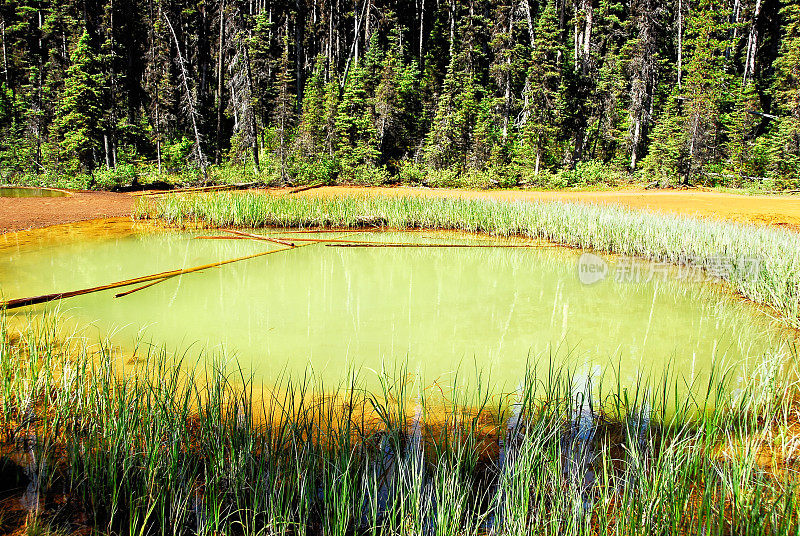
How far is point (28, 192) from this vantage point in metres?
17.2

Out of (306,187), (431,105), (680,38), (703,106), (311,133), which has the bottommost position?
(306,187)

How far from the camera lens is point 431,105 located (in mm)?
25562

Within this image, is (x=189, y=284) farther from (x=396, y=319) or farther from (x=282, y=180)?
(x=282, y=180)

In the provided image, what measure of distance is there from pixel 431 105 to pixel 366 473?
25.4 m

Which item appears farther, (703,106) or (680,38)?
(680,38)

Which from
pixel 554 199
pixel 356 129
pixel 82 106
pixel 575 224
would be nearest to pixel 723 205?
pixel 554 199

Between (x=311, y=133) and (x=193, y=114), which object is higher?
(x=193, y=114)

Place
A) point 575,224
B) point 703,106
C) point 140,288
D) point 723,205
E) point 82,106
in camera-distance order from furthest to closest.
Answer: point 703,106 < point 82,106 < point 723,205 < point 575,224 < point 140,288

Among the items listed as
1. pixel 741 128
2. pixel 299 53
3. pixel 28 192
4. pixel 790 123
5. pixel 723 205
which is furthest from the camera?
pixel 299 53

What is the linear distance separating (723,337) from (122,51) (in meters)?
30.3

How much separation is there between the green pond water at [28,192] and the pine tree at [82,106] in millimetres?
1893

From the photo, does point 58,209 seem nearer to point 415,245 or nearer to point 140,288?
point 140,288

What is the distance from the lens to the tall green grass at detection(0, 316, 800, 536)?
183cm

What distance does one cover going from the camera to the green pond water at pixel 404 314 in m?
3.89
